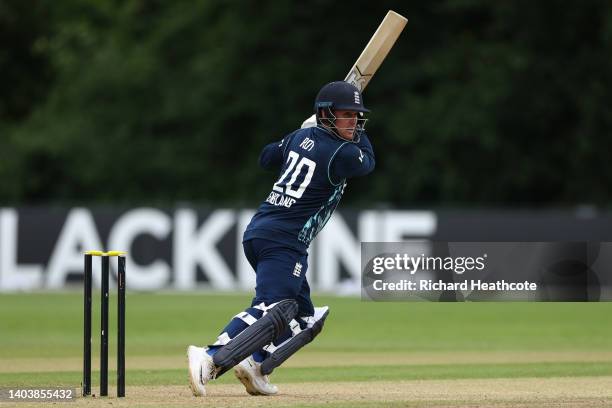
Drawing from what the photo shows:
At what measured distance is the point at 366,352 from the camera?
11.7 metres

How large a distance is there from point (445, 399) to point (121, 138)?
23423 millimetres

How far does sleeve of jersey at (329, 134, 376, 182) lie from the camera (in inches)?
279

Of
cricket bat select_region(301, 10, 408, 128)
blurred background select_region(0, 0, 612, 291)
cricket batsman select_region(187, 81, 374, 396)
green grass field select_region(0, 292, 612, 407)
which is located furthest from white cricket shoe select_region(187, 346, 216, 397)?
blurred background select_region(0, 0, 612, 291)

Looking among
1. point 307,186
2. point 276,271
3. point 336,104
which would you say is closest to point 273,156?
point 307,186

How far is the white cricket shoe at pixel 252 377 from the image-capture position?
7312 millimetres

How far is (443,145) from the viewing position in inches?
1075

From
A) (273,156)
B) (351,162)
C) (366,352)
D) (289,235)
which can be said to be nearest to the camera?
(351,162)

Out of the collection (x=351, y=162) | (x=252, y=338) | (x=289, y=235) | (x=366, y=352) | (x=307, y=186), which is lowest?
(x=366, y=352)

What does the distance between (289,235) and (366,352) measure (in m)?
4.64

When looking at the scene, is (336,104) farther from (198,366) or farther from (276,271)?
(198,366)

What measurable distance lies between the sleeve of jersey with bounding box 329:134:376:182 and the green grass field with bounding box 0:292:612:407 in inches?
47.6

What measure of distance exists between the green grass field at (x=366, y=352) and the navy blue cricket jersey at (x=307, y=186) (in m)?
0.91

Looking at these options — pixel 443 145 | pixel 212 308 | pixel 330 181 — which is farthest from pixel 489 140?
pixel 330 181

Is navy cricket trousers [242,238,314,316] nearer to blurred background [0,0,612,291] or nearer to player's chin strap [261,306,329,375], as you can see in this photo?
player's chin strap [261,306,329,375]
